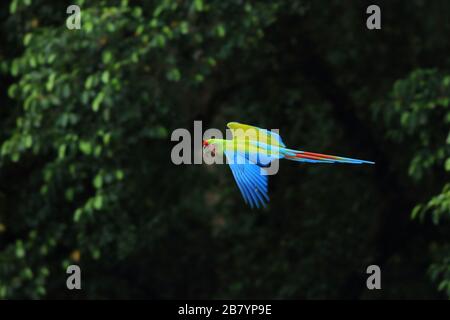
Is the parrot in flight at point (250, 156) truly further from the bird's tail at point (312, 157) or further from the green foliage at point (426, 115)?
the green foliage at point (426, 115)

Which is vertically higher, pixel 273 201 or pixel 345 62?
pixel 345 62

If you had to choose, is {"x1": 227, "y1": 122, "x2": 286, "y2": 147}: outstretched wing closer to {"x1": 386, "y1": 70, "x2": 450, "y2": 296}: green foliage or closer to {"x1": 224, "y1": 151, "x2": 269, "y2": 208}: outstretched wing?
{"x1": 224, "y1": 151, "x2": 269, "y2": 208}: outstretched wing

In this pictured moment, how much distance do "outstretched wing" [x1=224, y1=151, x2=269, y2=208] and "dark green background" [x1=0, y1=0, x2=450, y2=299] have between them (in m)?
1.71

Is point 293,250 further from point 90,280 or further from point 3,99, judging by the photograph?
point 3,99

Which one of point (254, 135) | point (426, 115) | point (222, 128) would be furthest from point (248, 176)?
point (222, 128)

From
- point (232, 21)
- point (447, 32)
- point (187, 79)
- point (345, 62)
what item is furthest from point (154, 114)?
point (447, 32)

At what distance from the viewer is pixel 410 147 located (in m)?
7.29

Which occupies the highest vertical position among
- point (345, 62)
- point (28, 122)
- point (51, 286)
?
point (345, 62)

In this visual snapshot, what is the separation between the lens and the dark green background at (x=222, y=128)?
626cm

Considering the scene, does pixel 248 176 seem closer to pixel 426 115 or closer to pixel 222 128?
pixel 426 115

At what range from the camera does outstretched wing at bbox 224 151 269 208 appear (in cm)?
413

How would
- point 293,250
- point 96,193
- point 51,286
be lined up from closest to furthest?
point 96,193
point 51,286
point 293,250

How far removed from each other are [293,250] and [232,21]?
247 centimetres

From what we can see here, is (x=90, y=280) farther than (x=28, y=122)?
Yes
